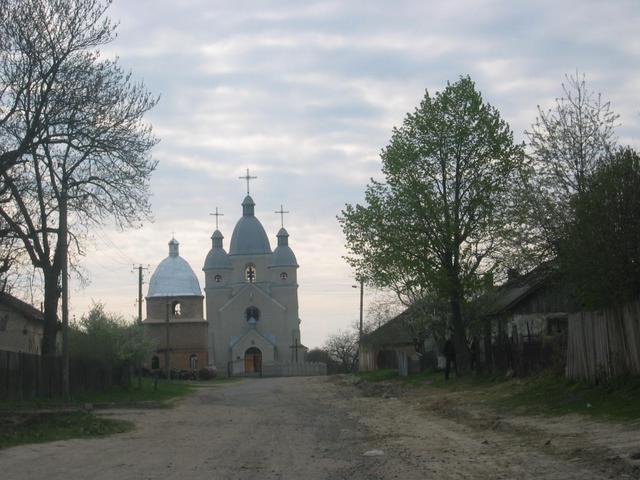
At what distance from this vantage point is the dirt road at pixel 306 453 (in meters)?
12.9

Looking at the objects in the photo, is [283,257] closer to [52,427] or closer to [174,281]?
[174,281]

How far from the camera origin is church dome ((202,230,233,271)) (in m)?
107

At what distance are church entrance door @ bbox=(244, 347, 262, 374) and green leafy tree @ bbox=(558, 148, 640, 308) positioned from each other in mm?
Result: 80549

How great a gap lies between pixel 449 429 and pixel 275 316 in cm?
8329

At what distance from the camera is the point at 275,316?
102500 millimetres

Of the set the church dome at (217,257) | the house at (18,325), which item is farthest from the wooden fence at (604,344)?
Result: the church dome at (217,257)

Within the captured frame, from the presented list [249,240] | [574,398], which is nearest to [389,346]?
[249,240]

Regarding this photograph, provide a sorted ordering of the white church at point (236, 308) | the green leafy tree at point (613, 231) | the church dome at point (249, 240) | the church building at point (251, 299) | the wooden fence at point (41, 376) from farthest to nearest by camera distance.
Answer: the church dome at point (249, 240)
the church building at point (251, 299)
the white church at point (236, 308)
the wooden fence at point (41, 376)
the green leafy tree at point (613, 231)

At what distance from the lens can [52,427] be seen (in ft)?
70.2

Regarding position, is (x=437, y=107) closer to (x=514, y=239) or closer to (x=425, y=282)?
(x=425, y=282)

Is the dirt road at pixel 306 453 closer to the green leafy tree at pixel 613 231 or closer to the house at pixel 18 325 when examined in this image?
the green leafy tree at pixel 613 231

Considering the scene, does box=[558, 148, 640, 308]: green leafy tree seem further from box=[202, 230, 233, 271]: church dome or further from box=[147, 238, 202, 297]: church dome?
box=[202, 230, 233, 271]: church dome

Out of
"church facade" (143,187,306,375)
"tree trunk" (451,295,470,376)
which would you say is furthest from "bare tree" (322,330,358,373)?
"tree trunk" (451,295,470,376)

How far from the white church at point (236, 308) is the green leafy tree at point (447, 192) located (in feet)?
182
